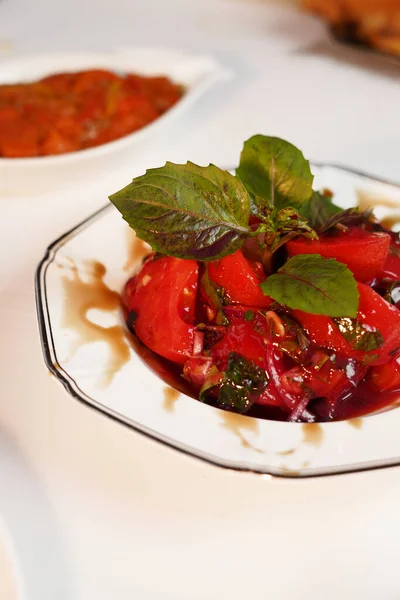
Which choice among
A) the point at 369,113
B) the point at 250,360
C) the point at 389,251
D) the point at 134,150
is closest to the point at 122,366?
the point at 250,360

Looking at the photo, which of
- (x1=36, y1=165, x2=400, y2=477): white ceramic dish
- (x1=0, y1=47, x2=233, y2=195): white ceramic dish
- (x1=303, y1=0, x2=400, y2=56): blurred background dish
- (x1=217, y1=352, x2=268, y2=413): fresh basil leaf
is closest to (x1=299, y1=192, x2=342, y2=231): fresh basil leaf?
(x1=217, y1=352, x2=268, y2=413): fresh basil leaf

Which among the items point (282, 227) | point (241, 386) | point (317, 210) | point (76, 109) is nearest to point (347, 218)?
point (317, 210)

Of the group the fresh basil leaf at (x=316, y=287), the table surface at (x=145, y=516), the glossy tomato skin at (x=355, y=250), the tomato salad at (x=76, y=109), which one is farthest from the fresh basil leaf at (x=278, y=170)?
the tomato salad at (x=76, y=109)

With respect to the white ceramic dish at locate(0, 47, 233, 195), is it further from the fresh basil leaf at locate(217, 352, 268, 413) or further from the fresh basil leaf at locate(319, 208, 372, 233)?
the fresh basil leaf at locate(217, 352, 268, 413)

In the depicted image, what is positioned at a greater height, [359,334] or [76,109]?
[359,334]

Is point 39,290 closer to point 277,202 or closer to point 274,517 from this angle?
point 277,202

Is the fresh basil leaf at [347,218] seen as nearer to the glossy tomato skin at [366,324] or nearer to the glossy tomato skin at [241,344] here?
the glossy tomato skin at [366,324]

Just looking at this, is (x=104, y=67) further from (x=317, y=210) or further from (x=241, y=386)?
(x=241, y=386)
